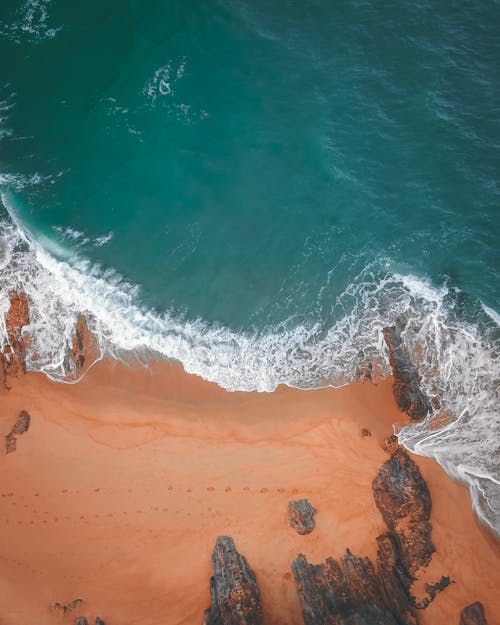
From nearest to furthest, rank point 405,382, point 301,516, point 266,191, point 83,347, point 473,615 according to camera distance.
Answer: point 473,615
point 301,516
point 405,382
point 83,347
point 266,191

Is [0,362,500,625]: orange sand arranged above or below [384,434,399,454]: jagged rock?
below

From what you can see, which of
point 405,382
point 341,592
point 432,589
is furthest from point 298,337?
point 432,589

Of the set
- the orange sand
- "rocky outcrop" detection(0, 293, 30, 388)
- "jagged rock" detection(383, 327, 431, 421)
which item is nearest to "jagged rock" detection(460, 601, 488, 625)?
the orange sand

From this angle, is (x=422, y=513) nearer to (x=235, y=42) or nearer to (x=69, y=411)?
(x=69, y=411)

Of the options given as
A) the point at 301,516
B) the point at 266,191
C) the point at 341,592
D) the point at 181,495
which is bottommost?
the point at 341,592

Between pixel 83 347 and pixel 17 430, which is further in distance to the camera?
pixel 83 347

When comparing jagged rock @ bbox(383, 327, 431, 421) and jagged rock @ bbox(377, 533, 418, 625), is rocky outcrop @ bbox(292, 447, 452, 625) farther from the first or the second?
jagged rock @ bbox(383, 327, 431, 421)

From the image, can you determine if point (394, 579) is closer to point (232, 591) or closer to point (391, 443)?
point (391, 443)

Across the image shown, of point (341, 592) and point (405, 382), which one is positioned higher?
point (405, 382)
